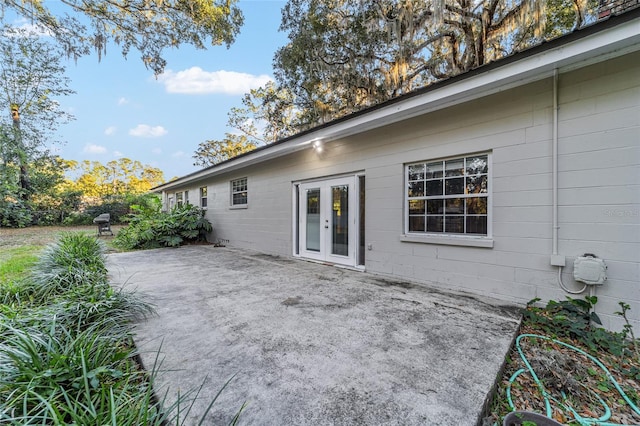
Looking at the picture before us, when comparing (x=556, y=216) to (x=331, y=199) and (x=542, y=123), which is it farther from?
(x=331, y=199)

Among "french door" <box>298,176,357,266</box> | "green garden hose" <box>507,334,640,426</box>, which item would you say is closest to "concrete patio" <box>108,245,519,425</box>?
"green garden hose" <box>507,334,640,426</box>

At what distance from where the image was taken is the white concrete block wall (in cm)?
270

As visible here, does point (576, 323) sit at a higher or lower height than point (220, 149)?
lower

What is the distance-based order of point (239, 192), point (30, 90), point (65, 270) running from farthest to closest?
point (30, 90) → point (239, 192) → point (65, 270)

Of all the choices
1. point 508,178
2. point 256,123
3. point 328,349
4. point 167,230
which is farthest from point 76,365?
point 256,123

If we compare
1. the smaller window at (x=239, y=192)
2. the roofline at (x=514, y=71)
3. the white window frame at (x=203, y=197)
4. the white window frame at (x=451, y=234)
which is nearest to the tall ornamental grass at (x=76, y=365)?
the white window frame at (x=451, y=234)

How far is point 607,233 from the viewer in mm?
2775

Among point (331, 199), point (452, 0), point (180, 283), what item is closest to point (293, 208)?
point (331, 199)

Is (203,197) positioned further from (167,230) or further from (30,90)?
(30,90)

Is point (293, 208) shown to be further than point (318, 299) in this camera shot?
Yes

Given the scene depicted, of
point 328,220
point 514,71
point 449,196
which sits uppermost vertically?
point 514,71

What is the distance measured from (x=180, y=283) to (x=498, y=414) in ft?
14.1

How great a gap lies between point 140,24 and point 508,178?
1031 centimetres

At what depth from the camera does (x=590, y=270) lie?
2.76 metres
